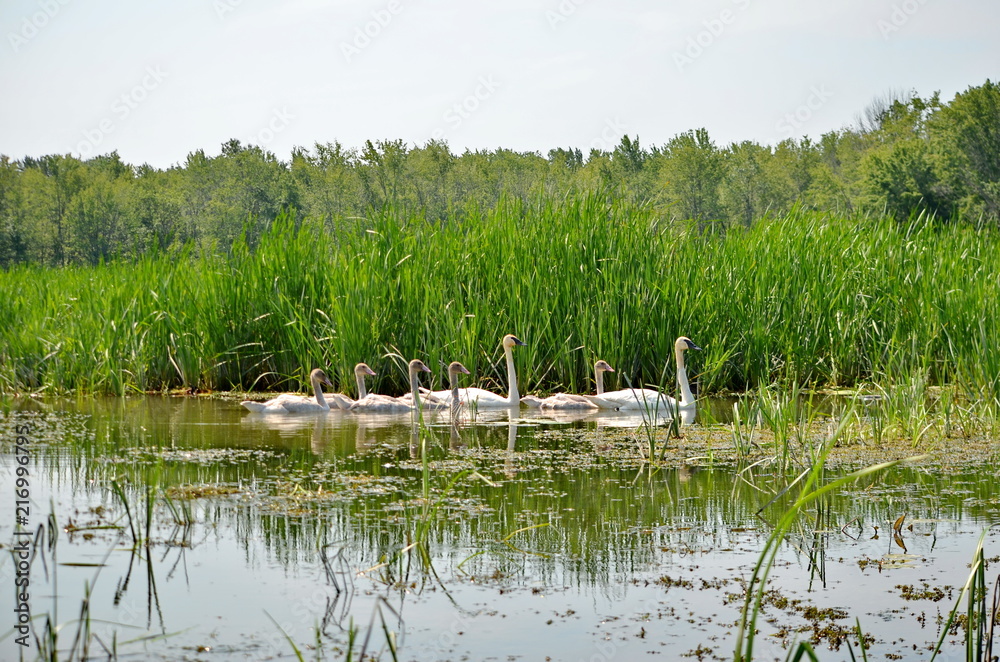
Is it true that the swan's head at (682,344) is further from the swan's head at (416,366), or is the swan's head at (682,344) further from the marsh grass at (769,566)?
the marsh grass at (769,566)

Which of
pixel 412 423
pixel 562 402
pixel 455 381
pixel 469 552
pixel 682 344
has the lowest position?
pixel 469 552

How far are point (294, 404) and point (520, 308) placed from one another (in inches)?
103

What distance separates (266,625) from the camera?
4.09 meters

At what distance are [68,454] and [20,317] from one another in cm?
696

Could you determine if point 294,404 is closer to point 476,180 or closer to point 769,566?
point 769,566

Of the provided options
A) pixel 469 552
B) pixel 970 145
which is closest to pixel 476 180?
pixel 970 145

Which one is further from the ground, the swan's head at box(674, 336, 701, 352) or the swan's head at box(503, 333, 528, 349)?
the swan's head at box(503, 333, 528, 349)

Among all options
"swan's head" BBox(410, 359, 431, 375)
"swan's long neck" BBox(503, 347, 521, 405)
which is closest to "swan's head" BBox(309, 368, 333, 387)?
"swan's head" BBox(410, 359, 431, 375)

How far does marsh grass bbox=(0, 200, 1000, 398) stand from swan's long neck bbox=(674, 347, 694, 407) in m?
0.78

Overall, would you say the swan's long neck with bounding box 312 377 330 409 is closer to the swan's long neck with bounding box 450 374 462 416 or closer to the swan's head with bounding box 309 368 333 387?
the swan's head with bounding box 309 368 333 387

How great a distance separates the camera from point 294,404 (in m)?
10.2

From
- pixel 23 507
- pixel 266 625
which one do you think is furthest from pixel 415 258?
pixel 266 625

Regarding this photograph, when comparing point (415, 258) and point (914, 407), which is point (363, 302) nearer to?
point (415, 258)

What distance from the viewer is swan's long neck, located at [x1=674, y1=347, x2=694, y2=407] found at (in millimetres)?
10172
